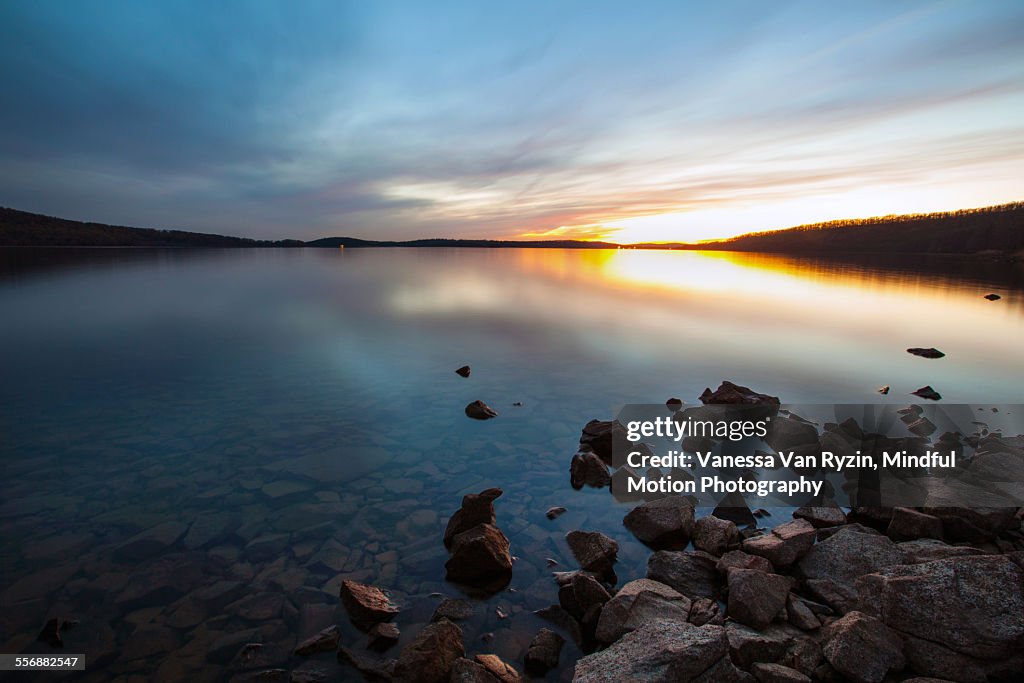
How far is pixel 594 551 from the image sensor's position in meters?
7.68

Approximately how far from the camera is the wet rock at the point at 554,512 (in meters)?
9.14

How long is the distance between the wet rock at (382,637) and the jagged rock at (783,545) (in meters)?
5.52

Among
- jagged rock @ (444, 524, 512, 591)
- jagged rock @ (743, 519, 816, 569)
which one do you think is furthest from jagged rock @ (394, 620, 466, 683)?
jagged rock @ (743, 519, 816, 569)

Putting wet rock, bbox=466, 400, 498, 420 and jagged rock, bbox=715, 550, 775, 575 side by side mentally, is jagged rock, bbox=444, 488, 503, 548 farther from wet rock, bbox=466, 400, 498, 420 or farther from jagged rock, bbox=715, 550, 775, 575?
wet rock, bbox=466, 400, 498, 420

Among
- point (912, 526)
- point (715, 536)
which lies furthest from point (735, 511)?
point (912, 526)

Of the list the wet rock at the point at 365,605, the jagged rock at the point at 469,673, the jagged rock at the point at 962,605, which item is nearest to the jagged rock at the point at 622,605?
the jagged rock at the point at 469,673

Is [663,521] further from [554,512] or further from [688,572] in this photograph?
[554,512]

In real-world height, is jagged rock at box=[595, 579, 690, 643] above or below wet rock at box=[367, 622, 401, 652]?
above

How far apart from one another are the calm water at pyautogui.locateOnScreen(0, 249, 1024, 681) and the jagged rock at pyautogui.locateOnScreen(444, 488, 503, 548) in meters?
0.38

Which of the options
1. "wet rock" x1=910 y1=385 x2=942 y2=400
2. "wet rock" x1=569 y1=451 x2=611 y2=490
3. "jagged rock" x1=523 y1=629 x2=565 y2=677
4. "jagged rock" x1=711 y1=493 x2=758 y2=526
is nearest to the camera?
"jagged rock" x1=523 y1=629 x2=565 y2=677

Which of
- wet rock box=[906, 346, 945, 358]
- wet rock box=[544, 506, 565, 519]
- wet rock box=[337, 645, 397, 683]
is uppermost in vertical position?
wet rock box=[906, 346, 945, 358]

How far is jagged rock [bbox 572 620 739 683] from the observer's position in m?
4.73

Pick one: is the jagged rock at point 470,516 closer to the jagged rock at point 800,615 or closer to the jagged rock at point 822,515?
the jagged rock at point 800,615

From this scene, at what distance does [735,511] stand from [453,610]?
595 cm
